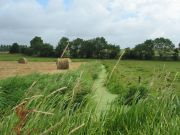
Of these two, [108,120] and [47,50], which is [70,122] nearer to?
[108,120]

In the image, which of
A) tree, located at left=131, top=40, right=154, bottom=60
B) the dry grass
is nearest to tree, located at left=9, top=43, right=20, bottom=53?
tree, located at left=131, top=40, right=154, bottom=60

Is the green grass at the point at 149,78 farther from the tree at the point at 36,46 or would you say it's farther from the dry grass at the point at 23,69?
the tree at the point at 36,46

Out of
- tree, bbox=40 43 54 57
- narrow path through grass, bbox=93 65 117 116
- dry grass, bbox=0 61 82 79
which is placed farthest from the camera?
tree, bbox=40 43 54 57

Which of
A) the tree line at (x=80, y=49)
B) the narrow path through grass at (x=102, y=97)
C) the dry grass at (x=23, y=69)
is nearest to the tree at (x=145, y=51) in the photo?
the tree line at (x=80, y=49)

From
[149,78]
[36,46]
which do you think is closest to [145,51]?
[36,46]

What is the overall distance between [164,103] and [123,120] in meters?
0.64

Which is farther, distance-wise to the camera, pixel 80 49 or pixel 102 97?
pixel 80 49

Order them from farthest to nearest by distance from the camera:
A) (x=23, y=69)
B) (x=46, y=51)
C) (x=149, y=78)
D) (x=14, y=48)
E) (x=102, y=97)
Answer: (x=14, y=48)
(x=46, y=51)
(x=23, y=69)
(x=149, y=78)
(x=102, y=97)

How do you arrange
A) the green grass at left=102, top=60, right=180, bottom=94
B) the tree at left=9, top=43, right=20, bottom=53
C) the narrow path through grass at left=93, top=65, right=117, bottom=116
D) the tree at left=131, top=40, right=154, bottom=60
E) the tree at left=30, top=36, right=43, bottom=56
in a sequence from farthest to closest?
the tree at left=9, top=43, right=20, bottom=53 < the tree at left=30, top=36, right=43, bottom=56 < the tree at left=131, top=40, right=154, bottom=60 < the narrow path through grass at left=93, top=65, right=117, bottom=116 < the green grass at left=102, top=60, right=180, bottom=94

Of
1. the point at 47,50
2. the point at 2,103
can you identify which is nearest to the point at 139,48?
the point at 47,50

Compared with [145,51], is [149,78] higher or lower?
higher

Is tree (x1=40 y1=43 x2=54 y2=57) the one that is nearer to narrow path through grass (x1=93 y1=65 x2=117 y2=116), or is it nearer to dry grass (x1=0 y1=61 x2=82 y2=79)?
dry grass (x1=0 y1=61 x2=82 y2=79)

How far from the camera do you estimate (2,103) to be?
11.4 meters

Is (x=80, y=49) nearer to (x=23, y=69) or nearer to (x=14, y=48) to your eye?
(x=14, y=48)
